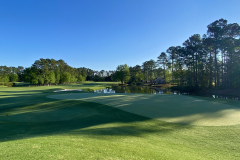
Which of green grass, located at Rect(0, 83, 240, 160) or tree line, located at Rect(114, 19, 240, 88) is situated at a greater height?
tree line, located at Rect(114, 19, 240, 88)

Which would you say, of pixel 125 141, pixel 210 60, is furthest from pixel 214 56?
pixel 125 141

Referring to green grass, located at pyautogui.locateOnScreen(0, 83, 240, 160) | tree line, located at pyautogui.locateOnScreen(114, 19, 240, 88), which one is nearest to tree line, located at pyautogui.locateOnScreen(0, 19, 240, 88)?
tree line, located at pyautogui.locateOnScreen(114, 19, 240, 88)

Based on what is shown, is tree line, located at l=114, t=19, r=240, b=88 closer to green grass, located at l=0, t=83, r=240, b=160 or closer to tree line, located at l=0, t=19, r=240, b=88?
tree line, located at l=0, t=19, r=240, b=88

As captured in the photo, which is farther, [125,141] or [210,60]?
[210,60]

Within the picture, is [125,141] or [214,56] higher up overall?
[214,56]

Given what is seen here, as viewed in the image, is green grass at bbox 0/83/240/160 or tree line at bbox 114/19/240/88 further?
tree line at bbox 114/19/240/88

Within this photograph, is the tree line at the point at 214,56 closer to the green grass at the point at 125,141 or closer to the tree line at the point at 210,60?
the tree line at the point at 210,60

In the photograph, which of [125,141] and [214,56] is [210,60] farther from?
[125,141]

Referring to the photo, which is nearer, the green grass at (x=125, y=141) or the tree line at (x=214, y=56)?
the green grass at (x=125, y=141)

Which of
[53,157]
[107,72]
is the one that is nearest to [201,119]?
[53,157]

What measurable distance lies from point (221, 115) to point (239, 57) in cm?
2676

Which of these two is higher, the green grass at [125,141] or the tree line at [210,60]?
the tree line at [210,60]

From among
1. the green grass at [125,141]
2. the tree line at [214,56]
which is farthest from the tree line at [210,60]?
the green grass at [125,141]

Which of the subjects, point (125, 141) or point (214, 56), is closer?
point (125, 141)
